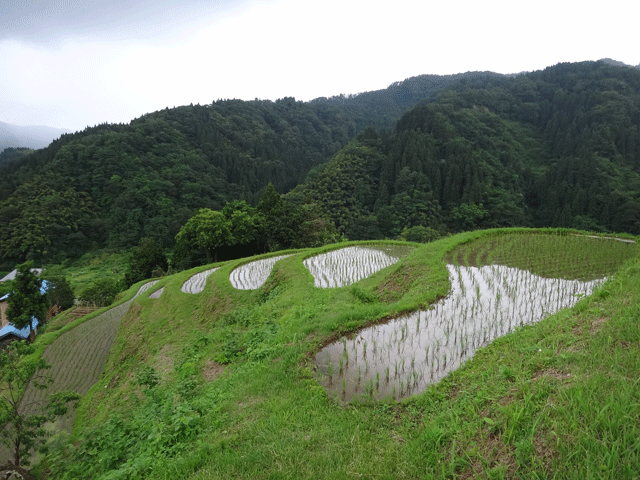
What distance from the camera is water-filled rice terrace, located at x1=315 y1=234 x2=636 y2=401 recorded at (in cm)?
528

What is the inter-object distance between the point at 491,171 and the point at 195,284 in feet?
187

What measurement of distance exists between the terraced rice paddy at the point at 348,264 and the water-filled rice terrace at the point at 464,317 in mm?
3380

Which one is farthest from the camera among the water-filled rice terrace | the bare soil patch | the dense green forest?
the dense green forest

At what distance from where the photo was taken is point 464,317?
723 cm

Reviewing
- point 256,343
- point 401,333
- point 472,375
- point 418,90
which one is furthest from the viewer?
point 418,90

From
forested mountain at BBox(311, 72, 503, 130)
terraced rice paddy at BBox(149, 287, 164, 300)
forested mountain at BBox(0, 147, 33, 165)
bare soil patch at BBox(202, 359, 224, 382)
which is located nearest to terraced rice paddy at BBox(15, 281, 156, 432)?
terraced rice paddy at BBox(149, 287, 164, 300)

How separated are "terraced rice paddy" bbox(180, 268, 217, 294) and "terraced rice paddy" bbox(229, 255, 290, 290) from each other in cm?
155

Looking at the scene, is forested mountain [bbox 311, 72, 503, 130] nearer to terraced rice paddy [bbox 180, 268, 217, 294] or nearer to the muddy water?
terraced rice paddy [bbox 180, 268, 217, 294]

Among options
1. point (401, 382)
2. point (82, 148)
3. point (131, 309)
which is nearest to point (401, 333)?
point (401, 382)

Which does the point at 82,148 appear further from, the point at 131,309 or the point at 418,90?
the point at 418,90

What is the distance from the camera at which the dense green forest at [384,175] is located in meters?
49.2

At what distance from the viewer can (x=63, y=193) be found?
57.3 metres

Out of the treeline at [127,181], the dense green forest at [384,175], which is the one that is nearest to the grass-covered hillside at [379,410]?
the dense green forest at [384,175]

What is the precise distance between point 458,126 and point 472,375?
2958 inches
